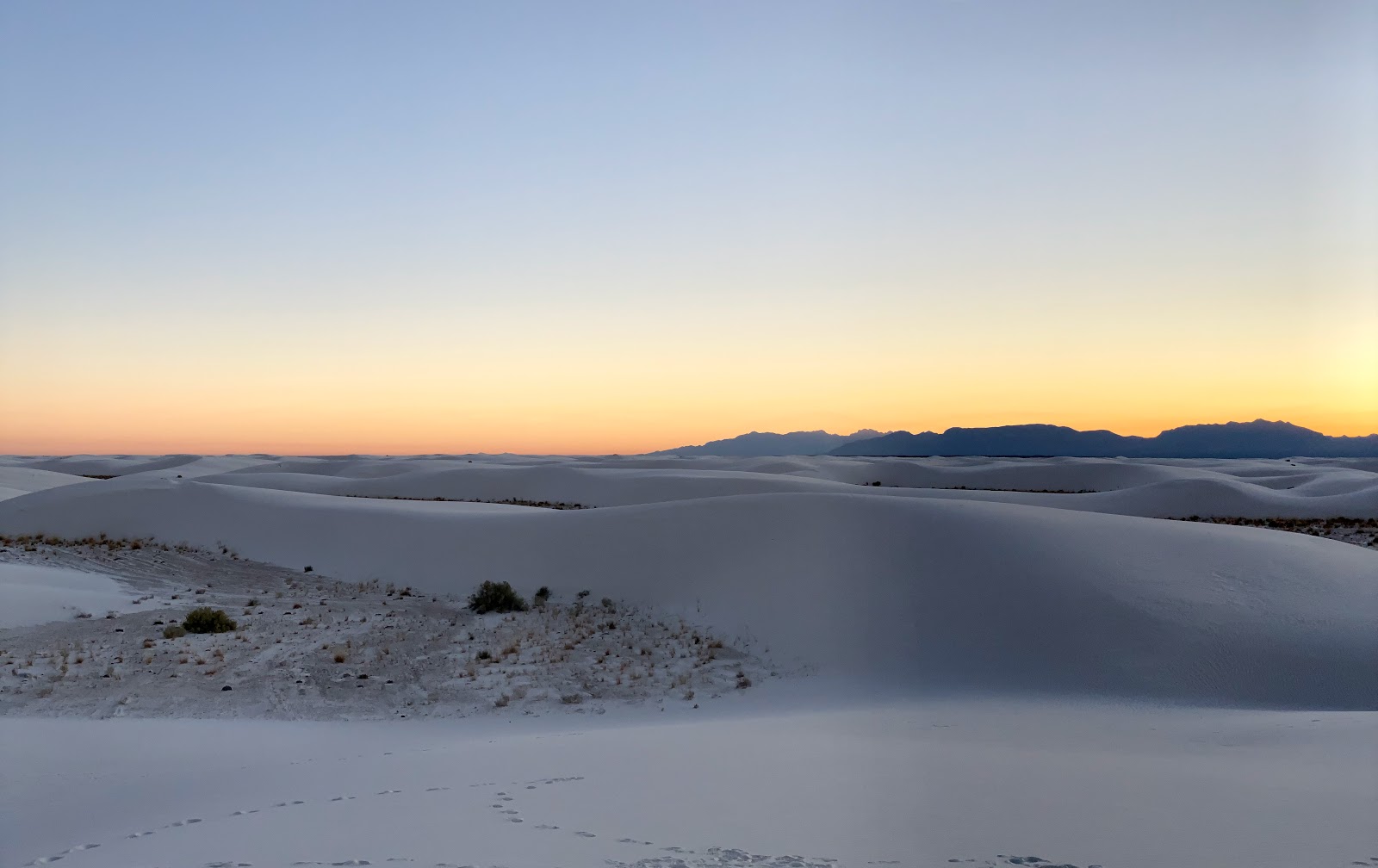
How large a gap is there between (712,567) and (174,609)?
9490 mm

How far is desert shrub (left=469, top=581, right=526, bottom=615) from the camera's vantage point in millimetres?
16172

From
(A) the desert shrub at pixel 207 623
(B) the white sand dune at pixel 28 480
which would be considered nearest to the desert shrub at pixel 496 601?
(A) the desert shrub at pixel 207 623

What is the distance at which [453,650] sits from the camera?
1305 cm

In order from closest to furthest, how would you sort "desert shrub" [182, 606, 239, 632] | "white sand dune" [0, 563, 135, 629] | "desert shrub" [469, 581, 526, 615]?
1. "desert shrub" [182, 606, 239, 632]
2. "white sand dune" [0, 563, 135, 629]
3. "desert shrub" [469, 581, 526, 615]

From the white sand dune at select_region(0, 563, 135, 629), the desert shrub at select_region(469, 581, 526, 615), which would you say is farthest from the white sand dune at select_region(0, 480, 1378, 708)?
the white sand dune at select_region(0, 563, 135, 629)

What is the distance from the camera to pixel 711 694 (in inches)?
437

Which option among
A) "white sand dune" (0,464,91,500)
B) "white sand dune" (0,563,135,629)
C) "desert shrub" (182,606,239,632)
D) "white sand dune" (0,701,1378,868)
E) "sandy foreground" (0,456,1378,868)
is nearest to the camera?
"white sand dune" (0,701,1378,868)

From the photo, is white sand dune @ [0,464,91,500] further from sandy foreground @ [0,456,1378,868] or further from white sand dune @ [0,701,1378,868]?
white sand dune @ [0,701,1378,868]

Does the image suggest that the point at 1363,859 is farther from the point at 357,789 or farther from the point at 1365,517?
the point at 1365,517

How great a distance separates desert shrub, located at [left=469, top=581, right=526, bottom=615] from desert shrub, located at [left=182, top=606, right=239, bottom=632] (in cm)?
406

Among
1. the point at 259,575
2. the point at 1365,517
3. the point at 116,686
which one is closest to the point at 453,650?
the point at 116,686

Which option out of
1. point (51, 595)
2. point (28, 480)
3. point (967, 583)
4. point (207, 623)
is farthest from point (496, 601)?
point (28, 480)

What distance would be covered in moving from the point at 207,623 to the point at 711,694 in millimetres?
8256

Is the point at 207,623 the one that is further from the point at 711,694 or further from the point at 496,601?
the point at 711,694
